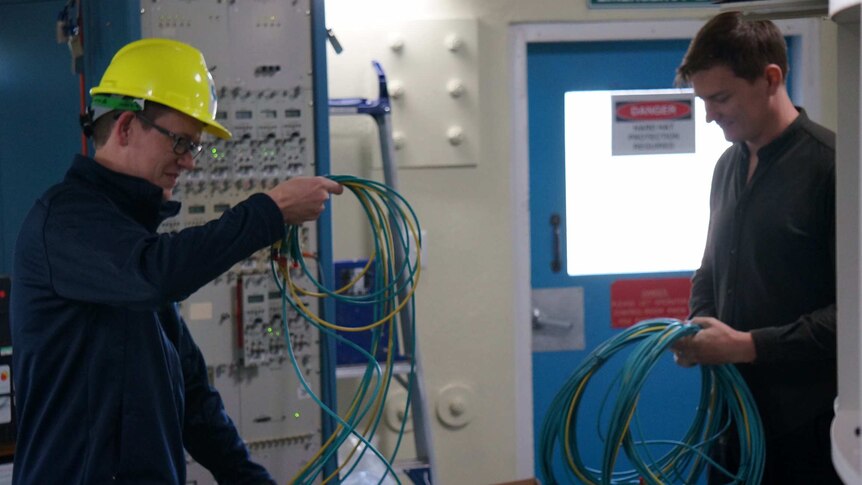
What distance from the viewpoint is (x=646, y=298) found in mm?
4184

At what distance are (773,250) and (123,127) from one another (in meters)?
1.41

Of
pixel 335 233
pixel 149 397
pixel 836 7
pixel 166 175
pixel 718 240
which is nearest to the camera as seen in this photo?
pixel 836 7

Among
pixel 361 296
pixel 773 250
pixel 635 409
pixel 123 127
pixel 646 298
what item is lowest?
pixel 635 409

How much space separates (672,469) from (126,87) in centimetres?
165

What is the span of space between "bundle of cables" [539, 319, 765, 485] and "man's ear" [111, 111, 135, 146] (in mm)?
1252

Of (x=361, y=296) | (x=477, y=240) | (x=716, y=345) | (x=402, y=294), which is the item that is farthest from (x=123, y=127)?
(x=477, y=240)

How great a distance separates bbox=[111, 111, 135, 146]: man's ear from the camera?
6.22ft

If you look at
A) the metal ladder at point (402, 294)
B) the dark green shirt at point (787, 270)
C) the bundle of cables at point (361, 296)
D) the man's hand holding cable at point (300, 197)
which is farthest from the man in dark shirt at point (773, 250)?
the metal ladder at point (402, 294)

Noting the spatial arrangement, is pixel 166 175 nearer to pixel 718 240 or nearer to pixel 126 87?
pixel 126 87

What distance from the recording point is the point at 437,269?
3.99 meters

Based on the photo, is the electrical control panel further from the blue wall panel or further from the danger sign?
the danger sign

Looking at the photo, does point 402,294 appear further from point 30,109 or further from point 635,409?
point 30,109

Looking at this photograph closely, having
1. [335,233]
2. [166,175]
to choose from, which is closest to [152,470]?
[166,175]

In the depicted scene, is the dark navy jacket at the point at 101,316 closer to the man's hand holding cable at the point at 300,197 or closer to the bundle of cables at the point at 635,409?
the man's hand holding cable at the point at 300,197
